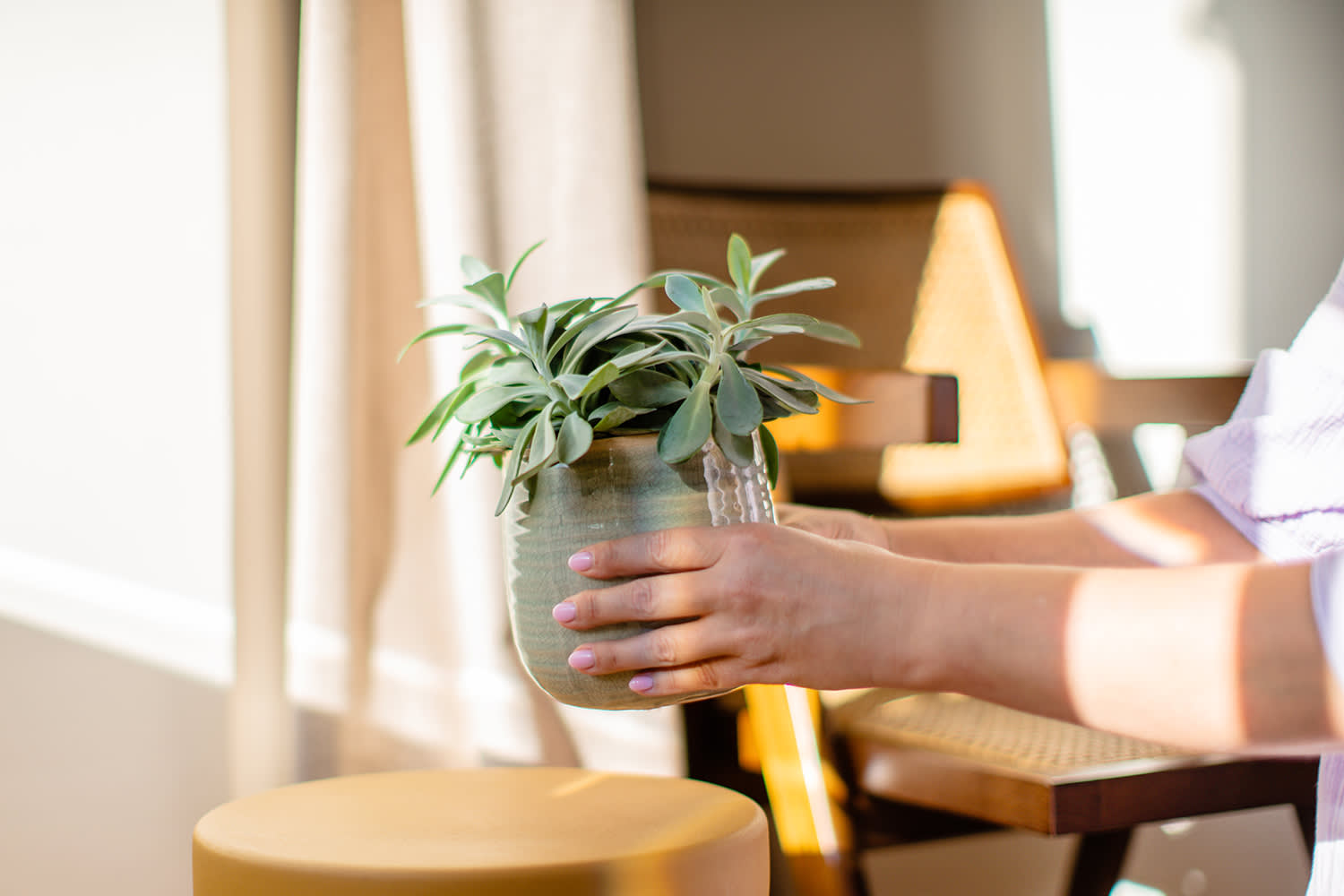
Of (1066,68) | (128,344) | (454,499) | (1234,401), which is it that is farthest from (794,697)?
(1066,68)

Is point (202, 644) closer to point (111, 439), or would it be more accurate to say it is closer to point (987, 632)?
point (111, 439)

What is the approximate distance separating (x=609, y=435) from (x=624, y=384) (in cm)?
3

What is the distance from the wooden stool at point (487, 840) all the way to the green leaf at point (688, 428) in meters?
0.21

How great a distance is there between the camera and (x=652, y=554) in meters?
0.52

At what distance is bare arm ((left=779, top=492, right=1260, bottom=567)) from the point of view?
0.78 meters

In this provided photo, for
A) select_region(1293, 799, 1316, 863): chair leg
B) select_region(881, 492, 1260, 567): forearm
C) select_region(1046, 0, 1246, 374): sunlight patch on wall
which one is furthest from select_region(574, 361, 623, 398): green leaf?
select_region(1046, 0, 1246, 374): sunlight patch on wall

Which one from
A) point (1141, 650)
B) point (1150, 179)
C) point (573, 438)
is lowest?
point (1141, 650)

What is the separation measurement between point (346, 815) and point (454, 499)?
1.33 feet

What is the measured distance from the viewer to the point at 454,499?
104 cm

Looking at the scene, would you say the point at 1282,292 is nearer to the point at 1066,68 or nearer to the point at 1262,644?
the point at 1066,68

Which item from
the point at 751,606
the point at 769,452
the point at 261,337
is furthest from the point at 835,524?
the point at 261,337

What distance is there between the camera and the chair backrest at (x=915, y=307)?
1.36 m

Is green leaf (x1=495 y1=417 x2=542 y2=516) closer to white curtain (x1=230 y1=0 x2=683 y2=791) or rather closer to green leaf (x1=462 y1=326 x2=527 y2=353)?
green leaf (x1=462 y1=326 x2=527 y2=353)

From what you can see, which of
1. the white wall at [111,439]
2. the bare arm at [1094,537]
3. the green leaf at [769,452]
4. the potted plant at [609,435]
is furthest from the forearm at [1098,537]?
the white wall at [111,439]
